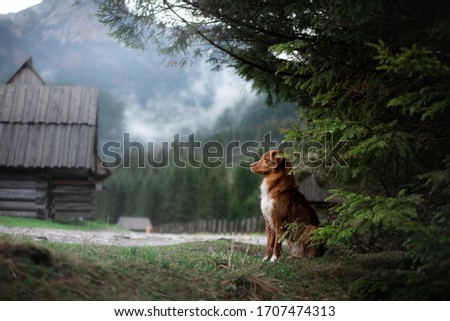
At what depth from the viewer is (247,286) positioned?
462 cm

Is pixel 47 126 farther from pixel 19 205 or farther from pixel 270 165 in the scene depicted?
pixel 270 165

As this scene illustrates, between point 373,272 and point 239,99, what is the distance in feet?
116

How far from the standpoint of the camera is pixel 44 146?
1177cm

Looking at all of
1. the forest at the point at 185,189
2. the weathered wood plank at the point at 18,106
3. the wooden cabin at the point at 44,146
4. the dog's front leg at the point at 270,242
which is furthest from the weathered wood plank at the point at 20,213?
the forest at the point at 185,189

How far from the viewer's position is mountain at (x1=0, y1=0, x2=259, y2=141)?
8913 mm

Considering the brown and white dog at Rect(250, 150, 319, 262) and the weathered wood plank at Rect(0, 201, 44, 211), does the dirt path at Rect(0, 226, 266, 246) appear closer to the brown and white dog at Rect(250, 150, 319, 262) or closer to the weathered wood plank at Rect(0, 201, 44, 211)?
the brown and white dog at Rect(250, 150, 319, 262)

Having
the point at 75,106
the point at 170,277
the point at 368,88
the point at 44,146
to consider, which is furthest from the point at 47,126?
the point at 368,88

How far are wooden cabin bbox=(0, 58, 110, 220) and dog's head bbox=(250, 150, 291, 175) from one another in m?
6.61

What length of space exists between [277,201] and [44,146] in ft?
24.5

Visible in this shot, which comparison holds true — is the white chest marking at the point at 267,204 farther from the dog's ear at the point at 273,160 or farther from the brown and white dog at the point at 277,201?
the dog's ear at the point at 273,160

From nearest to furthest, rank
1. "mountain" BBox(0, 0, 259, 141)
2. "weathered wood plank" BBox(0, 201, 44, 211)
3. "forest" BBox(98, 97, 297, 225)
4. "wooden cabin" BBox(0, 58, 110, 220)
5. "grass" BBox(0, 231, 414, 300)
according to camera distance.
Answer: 1. "grass" BBox(0, 231, 414, 300)
2. "mountain" BBox(0, 0, 259, 141)
3. "wooden cabin" BBox(0, 58, 110, 220)
4. "weathered wood plank" BBox(0, 201, 44, 211)
5. "forest" BBox(98, 97, 297, 225)

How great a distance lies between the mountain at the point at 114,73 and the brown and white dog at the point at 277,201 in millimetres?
1493

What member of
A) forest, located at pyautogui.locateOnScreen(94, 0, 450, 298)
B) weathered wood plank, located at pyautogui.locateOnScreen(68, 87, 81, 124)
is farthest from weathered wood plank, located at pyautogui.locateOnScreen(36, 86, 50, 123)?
forest, located at pyautogui.locateOnScreen(94, 0, 450, 298)

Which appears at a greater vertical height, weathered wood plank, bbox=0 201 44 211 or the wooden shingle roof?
the wooden shingle roof
